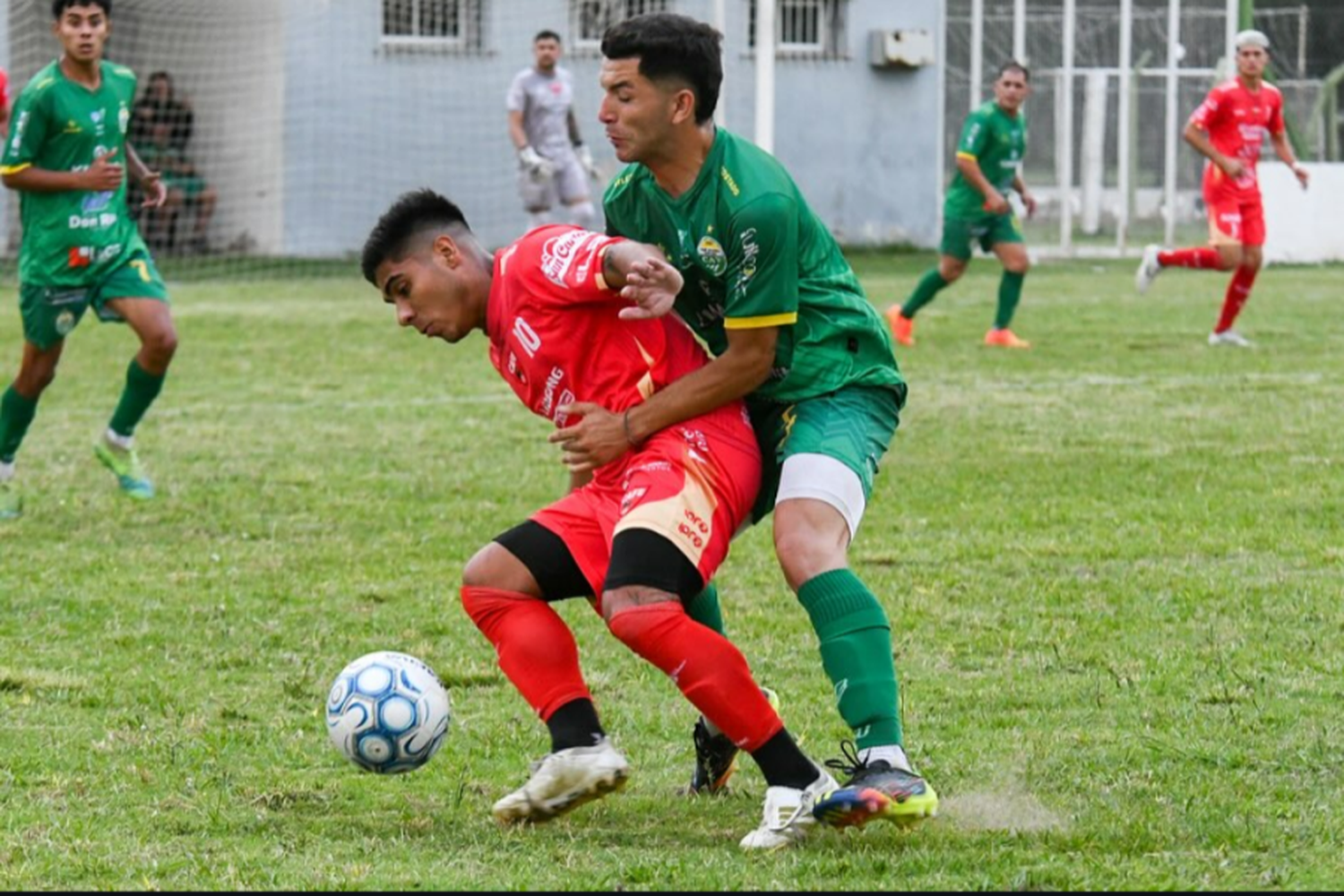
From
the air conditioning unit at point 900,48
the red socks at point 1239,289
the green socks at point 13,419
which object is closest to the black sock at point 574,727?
the green socks at point 13,419

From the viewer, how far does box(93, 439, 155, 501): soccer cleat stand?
8.79 m

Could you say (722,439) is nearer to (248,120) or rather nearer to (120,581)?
(120,581)

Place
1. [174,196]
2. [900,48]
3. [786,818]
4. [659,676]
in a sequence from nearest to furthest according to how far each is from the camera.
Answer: [786,818], [659,676], [174,196], [900,48]

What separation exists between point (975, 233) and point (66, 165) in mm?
7455

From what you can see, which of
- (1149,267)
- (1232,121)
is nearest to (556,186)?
(1149,267)

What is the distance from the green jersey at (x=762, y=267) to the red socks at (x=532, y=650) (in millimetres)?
660

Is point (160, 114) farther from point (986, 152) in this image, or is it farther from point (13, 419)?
point (13, 419)

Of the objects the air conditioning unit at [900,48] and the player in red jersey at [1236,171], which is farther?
the air conditioning unit at [900,48]

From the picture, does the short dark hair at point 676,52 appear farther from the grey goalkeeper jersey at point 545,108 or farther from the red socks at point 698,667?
the grey goalkeeper jersey at point 545,108

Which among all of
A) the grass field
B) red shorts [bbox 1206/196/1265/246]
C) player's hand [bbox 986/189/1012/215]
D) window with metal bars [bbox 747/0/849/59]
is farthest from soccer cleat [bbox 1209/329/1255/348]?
window with metal bars [bbox 747/0/849/59]

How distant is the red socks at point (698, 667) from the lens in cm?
403

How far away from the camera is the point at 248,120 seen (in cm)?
2264

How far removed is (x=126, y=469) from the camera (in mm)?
8812

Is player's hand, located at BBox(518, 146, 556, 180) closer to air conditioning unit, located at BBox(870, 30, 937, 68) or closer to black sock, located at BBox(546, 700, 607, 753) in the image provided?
air conditioning unit, located at BBox(870, 30, 937, 68)
